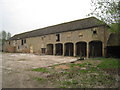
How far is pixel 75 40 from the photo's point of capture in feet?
72.6

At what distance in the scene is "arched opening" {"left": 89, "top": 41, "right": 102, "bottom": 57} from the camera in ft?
67.4

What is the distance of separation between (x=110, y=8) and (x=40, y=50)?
23.0m

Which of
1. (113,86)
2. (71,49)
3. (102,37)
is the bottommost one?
(113,86)

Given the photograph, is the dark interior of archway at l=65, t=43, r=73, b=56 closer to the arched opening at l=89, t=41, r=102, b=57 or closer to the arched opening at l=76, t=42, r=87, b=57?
the arched opening at l=76, t=42, r=87, b=57

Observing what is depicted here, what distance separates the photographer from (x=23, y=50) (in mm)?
35156

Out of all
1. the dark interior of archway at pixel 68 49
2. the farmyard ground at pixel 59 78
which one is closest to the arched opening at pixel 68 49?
the dark interior of archway at pixel 68 49

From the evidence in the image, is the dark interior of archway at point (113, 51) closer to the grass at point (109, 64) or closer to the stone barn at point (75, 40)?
the stone barn at point (75, 40)

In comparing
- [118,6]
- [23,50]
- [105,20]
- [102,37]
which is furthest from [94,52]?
[23,50]

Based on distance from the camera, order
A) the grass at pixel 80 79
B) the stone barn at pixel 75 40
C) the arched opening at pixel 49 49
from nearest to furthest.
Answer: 1. the grass at pixel 80 79
2. the stone barn at pixel 75 40
3. the arched opening at pixel 49 49

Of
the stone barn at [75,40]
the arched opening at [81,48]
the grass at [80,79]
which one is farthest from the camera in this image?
the arched opening at [81,48]

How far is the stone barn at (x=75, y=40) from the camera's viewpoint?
62.7ft

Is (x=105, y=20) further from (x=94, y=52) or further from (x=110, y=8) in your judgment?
(x=94, y=52)

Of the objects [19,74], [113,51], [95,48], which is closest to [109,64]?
[113,51]

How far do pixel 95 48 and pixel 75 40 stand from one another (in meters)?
4.29
